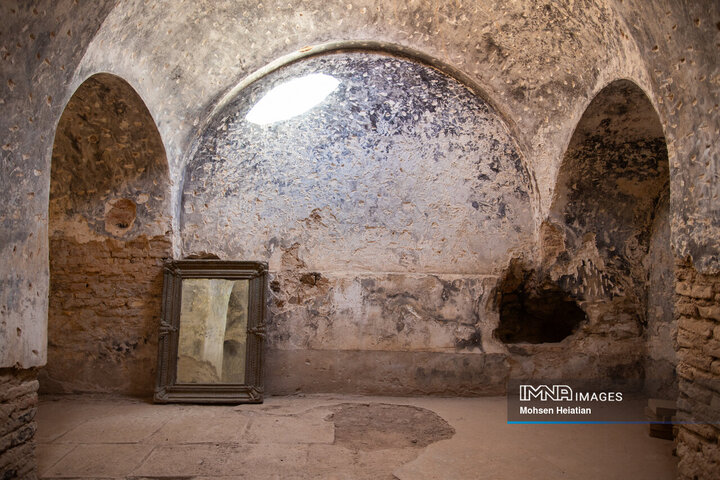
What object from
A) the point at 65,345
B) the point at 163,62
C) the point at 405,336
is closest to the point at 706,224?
the point at 405,336

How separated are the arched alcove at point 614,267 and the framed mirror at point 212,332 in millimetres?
2654

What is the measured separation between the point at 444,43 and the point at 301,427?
3450 millimetres

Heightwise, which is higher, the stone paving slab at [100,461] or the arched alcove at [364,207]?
the arched alcove at [364,207]

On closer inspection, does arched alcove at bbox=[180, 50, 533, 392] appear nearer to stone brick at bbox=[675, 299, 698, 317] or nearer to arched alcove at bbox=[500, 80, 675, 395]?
arched alcove at bbox=[500, 80, 675, 395]

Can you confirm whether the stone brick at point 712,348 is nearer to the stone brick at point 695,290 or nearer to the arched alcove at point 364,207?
the stone brick at point 695,290

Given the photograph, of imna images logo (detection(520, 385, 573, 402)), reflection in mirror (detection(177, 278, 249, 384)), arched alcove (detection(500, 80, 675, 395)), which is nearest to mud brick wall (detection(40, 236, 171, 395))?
reflection in mirror (detection(177, 278, 249, 384))

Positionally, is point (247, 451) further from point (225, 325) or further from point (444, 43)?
point (444, 43)

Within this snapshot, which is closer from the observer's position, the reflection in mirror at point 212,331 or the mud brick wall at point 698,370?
the mud brick wall at point 698,370

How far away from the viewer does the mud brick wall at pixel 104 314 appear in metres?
4.56

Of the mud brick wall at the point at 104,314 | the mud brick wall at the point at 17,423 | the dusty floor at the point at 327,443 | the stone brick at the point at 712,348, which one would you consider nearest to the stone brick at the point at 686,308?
the stone brick at the point at 712,348

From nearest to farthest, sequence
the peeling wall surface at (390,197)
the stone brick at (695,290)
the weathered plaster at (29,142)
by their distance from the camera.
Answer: the weathered plaster at (29,142)
the stone brick at (695,290)
the peeling wall surface at (390,197)

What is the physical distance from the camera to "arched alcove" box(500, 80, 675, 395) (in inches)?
187

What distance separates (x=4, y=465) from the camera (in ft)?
8.07

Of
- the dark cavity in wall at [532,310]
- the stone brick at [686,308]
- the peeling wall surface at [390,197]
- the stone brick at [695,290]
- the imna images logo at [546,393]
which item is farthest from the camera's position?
the dark cavity in wall at [532,310]
